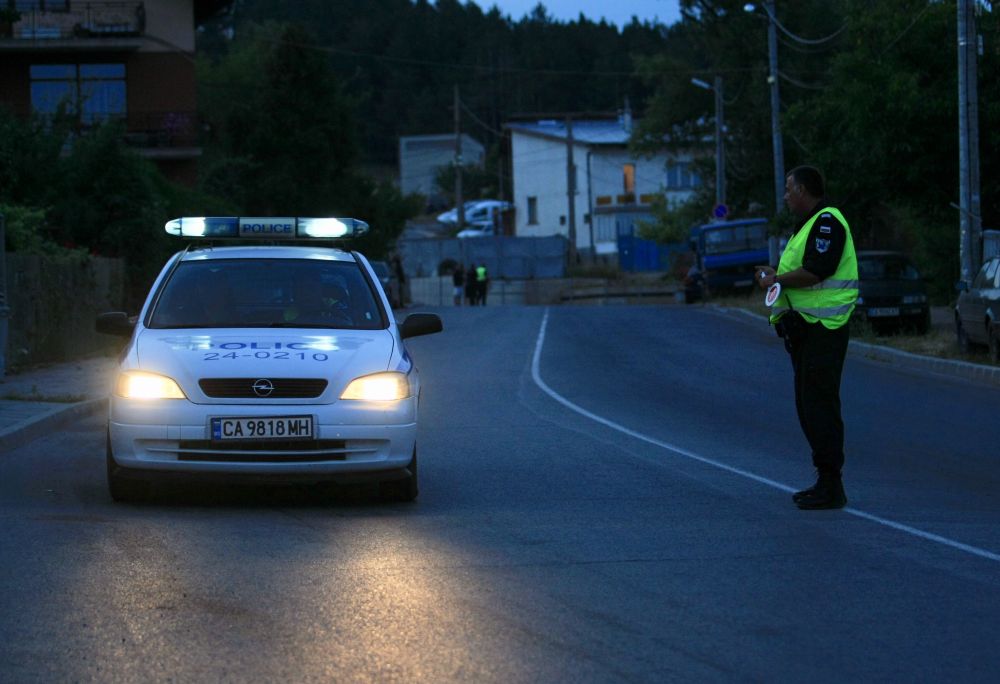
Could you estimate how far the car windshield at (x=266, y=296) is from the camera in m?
9.48

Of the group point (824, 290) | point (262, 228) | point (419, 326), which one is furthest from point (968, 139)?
point (824, 290)

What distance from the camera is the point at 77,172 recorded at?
92.3 ft

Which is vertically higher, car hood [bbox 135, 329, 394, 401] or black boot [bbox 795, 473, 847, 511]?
car hood [bbox 135, 329, 394, 401]

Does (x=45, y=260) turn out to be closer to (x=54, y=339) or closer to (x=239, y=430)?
(x=54, y=339)

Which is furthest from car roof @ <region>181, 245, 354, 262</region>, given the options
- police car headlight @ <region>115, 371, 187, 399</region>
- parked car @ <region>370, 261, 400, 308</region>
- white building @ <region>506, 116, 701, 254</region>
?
white building @ <region>506, 116, 701, 254</region>

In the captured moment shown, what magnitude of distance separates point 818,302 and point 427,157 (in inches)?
4984

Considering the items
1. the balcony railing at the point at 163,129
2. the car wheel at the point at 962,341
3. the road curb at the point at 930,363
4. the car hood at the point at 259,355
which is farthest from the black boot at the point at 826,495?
the balcony railing at the point at 163,129

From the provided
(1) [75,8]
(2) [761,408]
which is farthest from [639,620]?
(1) [75,8]

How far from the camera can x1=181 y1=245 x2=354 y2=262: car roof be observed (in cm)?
1002

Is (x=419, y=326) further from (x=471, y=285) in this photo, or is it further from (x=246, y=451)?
(x=471, y=285)

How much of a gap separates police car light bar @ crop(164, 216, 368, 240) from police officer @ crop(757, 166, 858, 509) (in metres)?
3.28

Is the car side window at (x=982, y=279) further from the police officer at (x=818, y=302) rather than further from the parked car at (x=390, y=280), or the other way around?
the parked car at (x=390, y=280)

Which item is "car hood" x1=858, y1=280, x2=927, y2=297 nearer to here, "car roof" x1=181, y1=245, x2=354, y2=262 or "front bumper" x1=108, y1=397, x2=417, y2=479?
"car roof" x1=181, y1=245, x2=354, y2=262

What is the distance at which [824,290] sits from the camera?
8.40 metres
